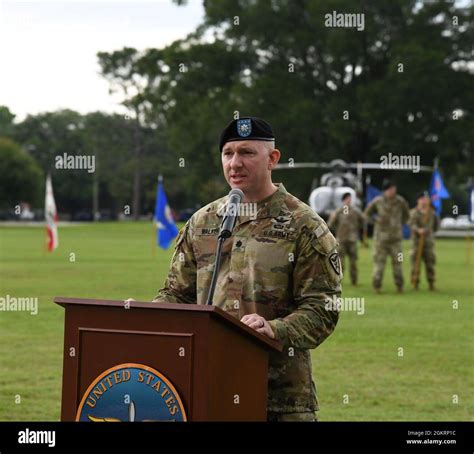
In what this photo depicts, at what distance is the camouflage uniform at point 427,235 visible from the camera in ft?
66.7

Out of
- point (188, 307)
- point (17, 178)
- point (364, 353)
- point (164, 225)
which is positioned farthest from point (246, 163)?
point (17, 178)

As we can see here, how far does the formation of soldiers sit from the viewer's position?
19375 millimetres

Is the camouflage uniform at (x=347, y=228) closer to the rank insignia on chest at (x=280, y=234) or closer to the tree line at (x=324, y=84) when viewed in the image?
the rank insignia on chest at (x=280, y=234)

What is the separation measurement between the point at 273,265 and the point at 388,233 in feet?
51.5

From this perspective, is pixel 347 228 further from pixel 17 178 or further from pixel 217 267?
pixel 17 178

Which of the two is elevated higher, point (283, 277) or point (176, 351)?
point (283, 277)

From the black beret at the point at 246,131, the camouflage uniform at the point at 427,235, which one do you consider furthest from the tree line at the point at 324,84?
the black beret at the point at 246,131

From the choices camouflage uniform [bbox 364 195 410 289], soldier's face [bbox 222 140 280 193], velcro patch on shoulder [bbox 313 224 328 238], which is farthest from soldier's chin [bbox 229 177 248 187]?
camouflage uniform [bbox 364 195 410 289]

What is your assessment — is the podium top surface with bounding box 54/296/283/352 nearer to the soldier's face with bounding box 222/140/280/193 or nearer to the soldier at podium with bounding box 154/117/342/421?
the soldier at podium with bounding box 154/117/342/421

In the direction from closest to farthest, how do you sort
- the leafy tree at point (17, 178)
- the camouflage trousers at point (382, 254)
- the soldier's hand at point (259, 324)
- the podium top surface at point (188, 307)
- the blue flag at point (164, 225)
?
the podium top surface at point (188, 307)
the soldier's hand at point (259, 324)
the camouflage trousers at point (382, 254)
the blue flag at point (164, 225)
the leafy tree at point (17, 178)

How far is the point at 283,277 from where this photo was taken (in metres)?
3.98

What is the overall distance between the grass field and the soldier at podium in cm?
412

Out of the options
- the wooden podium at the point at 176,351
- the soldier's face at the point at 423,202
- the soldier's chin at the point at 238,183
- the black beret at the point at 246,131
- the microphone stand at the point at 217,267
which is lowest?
the wooden podium at the point at 176,351

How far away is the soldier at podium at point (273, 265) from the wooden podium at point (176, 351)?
42 centimetres
